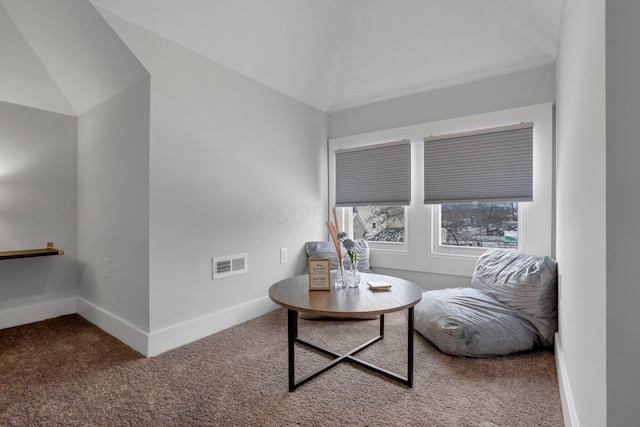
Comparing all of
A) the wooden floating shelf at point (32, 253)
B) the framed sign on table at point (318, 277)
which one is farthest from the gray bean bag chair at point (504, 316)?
the wooden floating shelf at point (32, 253)

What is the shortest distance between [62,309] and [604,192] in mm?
3935

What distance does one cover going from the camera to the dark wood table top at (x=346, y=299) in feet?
5.23

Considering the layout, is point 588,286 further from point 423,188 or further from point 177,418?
point 423,188

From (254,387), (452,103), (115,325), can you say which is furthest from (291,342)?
(452,103)

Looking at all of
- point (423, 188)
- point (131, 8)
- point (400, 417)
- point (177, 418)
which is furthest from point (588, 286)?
point (131, 8)

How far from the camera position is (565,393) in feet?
4.92

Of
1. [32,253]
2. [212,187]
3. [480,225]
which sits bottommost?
[32,253]

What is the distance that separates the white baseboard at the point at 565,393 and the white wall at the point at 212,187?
224 centimetres

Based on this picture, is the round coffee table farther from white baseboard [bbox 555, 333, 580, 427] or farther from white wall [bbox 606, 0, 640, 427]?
white wall [bbox 606, 0, 640, 427]

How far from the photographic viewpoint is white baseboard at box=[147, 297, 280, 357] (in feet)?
7.25

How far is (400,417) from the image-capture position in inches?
59.4

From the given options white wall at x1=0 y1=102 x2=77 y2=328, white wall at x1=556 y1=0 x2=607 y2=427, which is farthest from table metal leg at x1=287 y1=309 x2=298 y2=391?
white wall at x1=0 y1=102 x2=77 y2=328

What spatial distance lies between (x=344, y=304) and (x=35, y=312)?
2.94 meters

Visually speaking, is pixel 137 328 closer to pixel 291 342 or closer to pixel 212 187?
pixel 212 187
